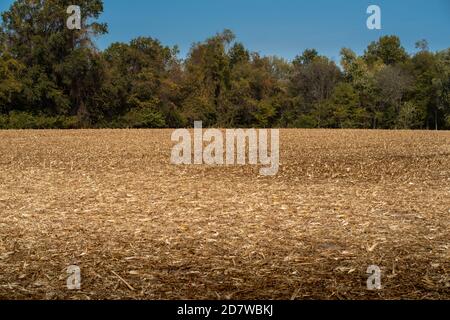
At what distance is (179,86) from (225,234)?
55.2m

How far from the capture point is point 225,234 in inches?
276

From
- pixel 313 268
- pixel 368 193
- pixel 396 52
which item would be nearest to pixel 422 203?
pixel 368 193

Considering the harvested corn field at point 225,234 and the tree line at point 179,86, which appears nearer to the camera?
the harvested corn field at point 225,234

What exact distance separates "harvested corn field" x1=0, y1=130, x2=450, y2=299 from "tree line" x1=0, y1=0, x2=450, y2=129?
4005 centimetres

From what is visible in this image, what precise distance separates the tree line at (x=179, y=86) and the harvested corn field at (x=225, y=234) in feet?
131

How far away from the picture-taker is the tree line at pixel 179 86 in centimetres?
5031

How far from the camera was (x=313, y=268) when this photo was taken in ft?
18.1

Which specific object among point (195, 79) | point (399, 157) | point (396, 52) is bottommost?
point (399, 157)

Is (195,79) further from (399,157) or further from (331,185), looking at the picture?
(331,185)

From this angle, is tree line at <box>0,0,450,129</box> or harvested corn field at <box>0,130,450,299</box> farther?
tree line at <box>0,0,450,129</box>

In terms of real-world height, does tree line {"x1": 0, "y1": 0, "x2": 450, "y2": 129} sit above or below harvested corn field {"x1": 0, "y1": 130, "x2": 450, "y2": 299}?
above

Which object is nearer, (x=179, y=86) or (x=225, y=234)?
(x=225, y=234)

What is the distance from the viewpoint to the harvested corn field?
4996 millimetres
